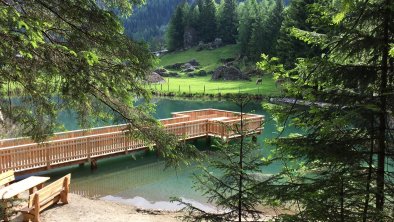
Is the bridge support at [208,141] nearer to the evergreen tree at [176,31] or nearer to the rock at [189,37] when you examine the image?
the rock at [189,37]

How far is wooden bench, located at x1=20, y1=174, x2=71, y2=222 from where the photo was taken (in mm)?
10211

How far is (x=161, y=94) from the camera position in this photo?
169ft

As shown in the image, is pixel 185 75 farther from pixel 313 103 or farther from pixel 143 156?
pixel 313 103

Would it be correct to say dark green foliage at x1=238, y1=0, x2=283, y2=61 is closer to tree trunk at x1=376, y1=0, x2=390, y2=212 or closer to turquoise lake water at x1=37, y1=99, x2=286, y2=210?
turquoise lake water at x1=37, y1=99, x2=286, y2=210

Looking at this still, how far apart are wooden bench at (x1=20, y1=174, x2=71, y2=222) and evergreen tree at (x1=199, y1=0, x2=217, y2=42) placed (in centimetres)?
9451

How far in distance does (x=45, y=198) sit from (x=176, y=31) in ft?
327

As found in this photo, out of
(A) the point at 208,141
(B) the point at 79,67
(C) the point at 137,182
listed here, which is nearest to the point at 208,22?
(A) the point at 208,141

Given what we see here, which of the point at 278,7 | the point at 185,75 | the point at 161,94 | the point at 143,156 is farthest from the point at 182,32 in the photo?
the point at 143,156

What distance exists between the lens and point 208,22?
341 ft

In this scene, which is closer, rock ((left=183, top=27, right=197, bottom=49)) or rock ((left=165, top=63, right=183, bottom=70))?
rock ((left=165, top=63, right=183, bottom=70))

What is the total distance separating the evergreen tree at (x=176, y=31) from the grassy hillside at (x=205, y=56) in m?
4.58

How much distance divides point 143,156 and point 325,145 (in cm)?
1645

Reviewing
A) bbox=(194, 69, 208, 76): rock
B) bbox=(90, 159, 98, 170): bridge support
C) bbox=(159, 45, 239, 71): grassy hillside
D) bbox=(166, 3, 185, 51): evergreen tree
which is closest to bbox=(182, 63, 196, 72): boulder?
bbox=(159, 45, 239, 71): grassy hillside

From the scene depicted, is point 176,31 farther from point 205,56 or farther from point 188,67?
point 188,67
